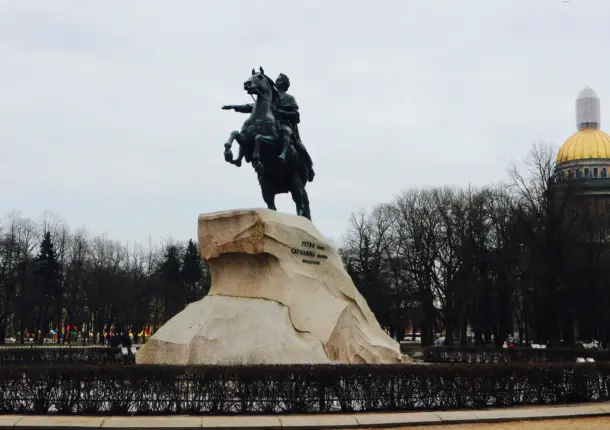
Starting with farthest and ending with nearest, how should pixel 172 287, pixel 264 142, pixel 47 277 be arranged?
1. pixel 172 287
2. pixel 47 277
3. pixel 264 142

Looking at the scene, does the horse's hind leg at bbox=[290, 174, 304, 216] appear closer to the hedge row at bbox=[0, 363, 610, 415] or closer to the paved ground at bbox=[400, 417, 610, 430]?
the hedge row at bbox=[0, 363, 610, 415]

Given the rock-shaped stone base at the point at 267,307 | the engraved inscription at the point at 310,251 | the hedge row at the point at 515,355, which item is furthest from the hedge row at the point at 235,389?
the hedge row at the point at 515,355

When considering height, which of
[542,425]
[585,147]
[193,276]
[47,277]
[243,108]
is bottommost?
[542,425]

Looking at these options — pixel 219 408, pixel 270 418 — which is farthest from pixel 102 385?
pixel 270 418

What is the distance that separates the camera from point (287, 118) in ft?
63.5

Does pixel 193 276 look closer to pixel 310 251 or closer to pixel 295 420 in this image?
pixel 310 251

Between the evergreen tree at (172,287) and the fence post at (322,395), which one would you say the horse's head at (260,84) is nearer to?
the fence post at (322,395)

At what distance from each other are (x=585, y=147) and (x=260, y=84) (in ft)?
232

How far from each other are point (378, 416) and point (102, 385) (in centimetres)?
470

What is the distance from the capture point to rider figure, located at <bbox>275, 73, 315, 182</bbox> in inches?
740

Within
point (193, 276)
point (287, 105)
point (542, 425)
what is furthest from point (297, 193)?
point (193, 276)

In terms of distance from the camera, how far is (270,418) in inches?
442

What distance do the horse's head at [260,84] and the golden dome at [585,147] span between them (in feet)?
221

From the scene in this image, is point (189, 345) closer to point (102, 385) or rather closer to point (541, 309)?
point (102, 385)
